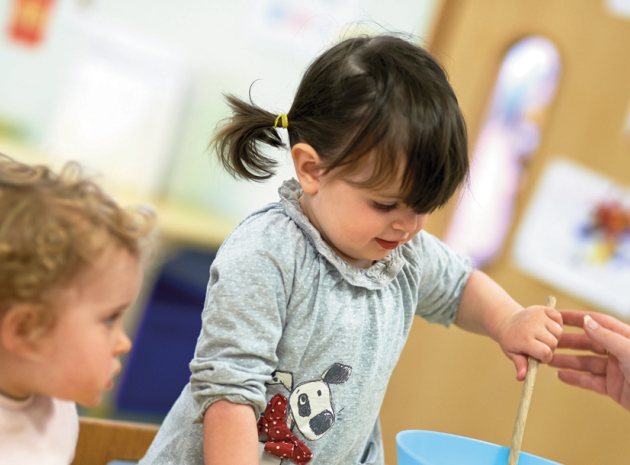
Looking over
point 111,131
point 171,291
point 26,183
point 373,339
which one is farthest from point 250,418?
point 111,131

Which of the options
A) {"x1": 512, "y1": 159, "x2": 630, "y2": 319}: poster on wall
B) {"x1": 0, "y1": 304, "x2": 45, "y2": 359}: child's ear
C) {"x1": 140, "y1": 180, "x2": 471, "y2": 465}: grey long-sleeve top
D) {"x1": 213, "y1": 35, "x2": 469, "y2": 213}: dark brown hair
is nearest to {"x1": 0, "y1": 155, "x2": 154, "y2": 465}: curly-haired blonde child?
{"x1": 0, "y1": 304, "x2": 45, "y2": 359}: child's ear

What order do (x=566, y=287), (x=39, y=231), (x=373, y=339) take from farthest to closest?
(x=566, y=287), (x=373, y=339), (x=39, y=231)

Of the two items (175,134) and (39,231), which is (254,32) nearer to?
(175,134)

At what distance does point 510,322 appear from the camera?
1059 mm

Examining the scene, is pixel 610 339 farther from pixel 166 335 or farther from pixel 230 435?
pixel 166 335

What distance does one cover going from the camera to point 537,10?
211 cm

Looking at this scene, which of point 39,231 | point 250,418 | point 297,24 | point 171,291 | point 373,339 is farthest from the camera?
point 297,24

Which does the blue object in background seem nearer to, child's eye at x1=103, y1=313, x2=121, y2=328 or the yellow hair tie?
the yellow hair tie

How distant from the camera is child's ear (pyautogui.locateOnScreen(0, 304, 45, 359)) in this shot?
28.4 inches

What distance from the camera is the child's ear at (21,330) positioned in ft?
2.37

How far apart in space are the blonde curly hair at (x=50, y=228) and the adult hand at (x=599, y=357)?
54 cm

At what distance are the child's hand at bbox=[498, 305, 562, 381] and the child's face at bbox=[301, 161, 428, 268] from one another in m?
0.19

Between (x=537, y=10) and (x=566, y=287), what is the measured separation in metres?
0.62

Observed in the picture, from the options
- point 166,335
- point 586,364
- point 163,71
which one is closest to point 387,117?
point 586,364
